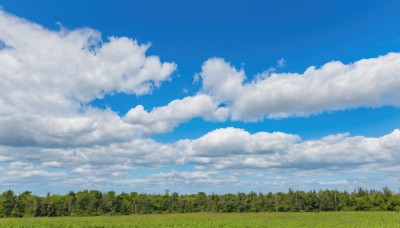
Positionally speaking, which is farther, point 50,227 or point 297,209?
point 297,209

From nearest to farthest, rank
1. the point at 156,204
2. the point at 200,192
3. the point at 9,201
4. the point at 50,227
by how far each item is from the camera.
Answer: the point at 50,227, the point at 9,201, the point at 156,204, the point at 200,192

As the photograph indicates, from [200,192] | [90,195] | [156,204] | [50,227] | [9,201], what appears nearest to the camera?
[50,227]

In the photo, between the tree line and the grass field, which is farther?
the tree line

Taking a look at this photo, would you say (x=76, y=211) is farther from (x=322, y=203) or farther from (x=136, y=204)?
(x=322, y=203)

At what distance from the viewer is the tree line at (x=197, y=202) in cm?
9981

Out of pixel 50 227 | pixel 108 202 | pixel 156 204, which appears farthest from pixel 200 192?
pixel 50 227

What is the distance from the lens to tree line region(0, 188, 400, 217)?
99.8 metres

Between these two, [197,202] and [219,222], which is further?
[197,202]

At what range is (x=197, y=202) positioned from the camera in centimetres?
11762

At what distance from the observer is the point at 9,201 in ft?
317

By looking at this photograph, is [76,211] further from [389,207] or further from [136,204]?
[389,207]

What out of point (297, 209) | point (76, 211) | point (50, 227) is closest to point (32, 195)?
point (76, 211)

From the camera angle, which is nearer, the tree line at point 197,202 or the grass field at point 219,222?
the grass field at point 219,222

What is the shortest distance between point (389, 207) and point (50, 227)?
96.6 metres
